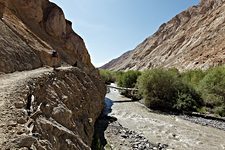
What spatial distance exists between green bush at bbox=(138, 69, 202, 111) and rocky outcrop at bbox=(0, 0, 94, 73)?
10443 millimetres

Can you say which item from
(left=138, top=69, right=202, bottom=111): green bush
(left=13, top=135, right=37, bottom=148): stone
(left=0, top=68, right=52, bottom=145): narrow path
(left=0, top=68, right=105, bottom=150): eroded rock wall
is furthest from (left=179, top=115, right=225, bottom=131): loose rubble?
(left=13, top=135, right=37, bottom=148): stone

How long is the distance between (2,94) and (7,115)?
→ 1.51 meters

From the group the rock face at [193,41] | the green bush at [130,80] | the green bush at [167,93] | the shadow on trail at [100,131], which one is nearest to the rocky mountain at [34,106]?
the shadow on trail at [100,131]

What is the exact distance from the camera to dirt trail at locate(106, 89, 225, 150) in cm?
1614

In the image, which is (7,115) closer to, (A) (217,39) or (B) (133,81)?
(B) (133,81)

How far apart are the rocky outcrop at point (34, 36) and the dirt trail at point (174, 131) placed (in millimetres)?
9555

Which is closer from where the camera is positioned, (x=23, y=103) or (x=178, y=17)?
(x=23, y=103)

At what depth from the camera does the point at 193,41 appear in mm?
79688

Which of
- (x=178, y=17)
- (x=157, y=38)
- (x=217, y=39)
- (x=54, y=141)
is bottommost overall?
(x=54, y=141)

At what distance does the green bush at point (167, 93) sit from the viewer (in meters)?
29.5

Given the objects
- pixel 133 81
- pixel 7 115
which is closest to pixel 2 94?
pixel 7 115

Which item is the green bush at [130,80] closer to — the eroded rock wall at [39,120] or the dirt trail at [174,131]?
the dirt trail at [174,131]

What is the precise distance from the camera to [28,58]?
16.0 meters

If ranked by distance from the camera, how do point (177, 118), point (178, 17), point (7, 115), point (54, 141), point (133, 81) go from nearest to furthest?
point (7, 115) → point (54, 141) → point (177, 118) → point (133, 81) → point (178, 17)
